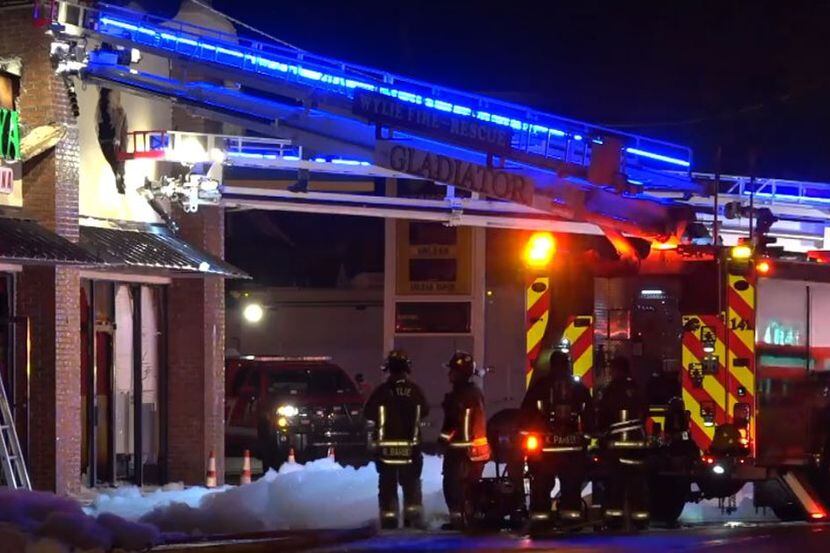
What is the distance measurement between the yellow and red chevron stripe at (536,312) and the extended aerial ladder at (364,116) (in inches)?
27.2

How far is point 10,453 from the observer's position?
15.7 meters

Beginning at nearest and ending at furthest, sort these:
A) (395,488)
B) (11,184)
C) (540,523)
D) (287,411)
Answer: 1. (540,523)
2. (395,488)
3. (11,184)
4. (287,411)

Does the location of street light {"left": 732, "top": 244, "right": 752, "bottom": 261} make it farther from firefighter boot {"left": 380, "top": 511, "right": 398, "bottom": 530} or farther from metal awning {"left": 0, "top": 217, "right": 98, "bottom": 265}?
metal awning {"left": 0, "top": 217, "right": 98, "bottom": 265}

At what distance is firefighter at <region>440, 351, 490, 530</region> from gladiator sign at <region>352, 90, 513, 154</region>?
1.93 m

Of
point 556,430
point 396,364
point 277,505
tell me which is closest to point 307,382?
point 277,505

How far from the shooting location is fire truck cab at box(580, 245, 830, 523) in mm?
14266

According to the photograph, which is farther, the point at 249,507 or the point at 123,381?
the point at 123,381

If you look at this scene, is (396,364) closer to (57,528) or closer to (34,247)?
(34,247)

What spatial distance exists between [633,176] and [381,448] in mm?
4890

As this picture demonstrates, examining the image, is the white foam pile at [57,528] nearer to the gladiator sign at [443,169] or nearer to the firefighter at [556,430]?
the firefighter at [556,430]

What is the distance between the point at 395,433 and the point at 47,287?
4.68 m

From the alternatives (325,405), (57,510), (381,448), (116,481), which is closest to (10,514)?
(57,510)

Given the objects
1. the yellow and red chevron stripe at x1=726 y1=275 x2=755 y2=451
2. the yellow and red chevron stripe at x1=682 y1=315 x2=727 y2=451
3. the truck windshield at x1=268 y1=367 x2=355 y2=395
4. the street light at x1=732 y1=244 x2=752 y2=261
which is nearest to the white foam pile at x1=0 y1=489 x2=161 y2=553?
the yellow and red chevron stripe at x1=682 y1=315 x2=727 y2=451

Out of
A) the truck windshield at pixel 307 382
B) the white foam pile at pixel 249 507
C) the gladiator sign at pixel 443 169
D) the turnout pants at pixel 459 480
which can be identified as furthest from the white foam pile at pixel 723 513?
the truck windshield at pixel 307 382
